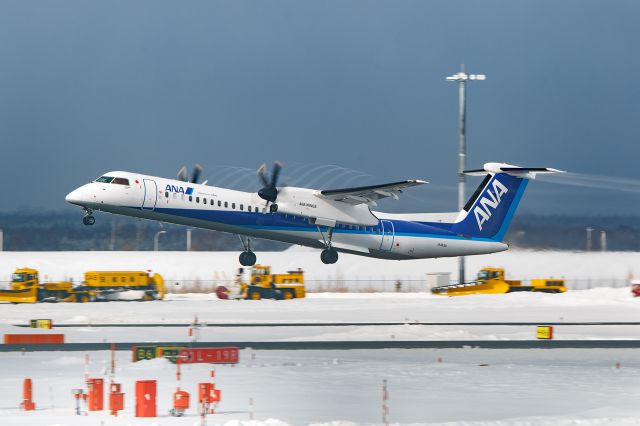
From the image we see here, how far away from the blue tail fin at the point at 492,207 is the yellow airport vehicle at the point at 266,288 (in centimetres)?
1682

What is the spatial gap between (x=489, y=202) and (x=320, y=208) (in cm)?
1222

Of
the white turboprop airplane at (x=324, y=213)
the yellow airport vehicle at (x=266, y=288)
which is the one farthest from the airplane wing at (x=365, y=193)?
the yellow airport vehicle at (x=266, y=288)

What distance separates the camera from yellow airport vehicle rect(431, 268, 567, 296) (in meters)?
72.2

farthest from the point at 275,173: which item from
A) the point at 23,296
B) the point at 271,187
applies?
the point at 23,296

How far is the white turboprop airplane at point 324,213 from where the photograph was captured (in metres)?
46.5

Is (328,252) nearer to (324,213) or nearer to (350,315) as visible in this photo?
(324,213)

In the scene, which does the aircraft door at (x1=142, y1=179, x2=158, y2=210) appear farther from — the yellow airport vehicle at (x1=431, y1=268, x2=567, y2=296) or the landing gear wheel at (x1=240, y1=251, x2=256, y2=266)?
the yellow airport vehicle at (x1=431, y1=268, x2=567, y2=296)

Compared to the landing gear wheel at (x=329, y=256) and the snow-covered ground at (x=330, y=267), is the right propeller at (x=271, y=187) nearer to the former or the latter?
the landing gear wheel at (x=329, y=256)

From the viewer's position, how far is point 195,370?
3469cm

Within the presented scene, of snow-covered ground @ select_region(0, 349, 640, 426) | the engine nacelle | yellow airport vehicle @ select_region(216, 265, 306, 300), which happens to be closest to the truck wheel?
yellow airport vehicle @ select_region(216, 265, 306, 300)

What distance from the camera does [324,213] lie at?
51.9m

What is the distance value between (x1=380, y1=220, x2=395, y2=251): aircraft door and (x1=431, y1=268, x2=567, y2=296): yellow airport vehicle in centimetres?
2045

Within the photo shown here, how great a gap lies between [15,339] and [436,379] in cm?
1828

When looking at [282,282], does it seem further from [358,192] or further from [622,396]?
[622,396]
